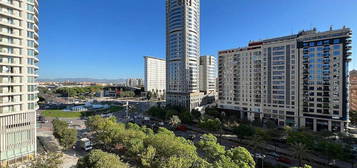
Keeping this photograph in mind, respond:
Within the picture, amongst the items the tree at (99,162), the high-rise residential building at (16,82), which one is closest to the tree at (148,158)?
the tree at (99,162)

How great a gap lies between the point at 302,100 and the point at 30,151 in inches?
2678

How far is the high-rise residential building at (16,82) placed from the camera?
85.8ft

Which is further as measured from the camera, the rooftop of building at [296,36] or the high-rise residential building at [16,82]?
the rooftop of building at [296,36]

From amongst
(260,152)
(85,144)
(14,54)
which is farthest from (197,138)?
(14,54)

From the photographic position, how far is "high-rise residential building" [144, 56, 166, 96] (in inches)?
5364

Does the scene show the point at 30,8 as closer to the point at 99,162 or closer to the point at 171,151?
the point at 99,162

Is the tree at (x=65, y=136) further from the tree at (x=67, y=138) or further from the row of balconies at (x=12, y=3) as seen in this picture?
the row of balconies at (x=12, y=3)

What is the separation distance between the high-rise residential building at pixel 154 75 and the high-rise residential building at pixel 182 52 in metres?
63.8

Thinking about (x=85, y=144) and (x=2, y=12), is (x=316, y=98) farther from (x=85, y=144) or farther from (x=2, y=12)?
(x=2, y=12)

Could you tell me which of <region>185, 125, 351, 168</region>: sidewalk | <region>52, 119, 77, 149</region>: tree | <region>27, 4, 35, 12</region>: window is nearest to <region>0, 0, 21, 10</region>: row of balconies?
<region>27, 4, 35, 12</region>: window

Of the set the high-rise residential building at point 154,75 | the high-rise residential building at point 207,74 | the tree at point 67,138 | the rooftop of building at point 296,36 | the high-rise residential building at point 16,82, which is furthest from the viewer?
the high-rise residential building at point 154,75

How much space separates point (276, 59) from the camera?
55.4 m

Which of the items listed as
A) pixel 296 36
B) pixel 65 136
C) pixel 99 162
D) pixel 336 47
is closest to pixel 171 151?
pixel 99 162

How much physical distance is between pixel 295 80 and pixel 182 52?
135ft
